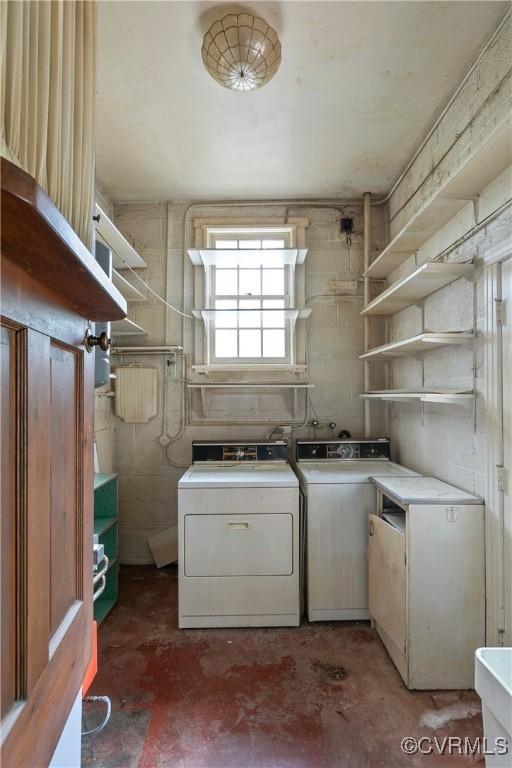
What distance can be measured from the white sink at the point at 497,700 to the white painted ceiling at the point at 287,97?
2300mm

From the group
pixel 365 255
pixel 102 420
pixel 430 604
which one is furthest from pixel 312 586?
pixel 365 255

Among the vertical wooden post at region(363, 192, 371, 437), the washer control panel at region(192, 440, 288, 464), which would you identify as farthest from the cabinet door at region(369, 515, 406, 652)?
the vertical wooden post at region(363, 192, 371, 437)

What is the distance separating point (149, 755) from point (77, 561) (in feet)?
3.95

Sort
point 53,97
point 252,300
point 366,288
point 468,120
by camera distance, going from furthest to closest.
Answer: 1. point 252,300
2. point 366,288
3. point 468,120
4. point 53,97

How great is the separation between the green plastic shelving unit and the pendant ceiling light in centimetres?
221

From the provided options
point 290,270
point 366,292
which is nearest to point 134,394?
point 290,270

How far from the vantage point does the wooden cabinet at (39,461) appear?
44 centimetres

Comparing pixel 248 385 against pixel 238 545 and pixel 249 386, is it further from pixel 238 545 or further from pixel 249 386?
pixel 238 545

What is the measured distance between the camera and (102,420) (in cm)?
273

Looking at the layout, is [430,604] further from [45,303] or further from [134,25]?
[134,25]

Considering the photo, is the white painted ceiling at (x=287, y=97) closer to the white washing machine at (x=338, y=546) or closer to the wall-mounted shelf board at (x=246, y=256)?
the wall-mounted shelf board at (x=246, y=256)

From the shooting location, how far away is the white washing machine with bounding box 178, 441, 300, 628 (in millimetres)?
2102

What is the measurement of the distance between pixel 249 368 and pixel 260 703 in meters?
1.94

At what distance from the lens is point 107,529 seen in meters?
2.33
